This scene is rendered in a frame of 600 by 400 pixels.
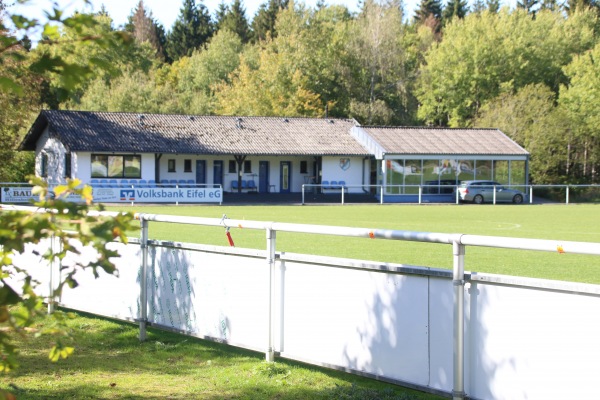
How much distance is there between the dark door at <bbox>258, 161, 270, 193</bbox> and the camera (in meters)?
57.9

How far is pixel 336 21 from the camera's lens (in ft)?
327

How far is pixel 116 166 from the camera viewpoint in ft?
172

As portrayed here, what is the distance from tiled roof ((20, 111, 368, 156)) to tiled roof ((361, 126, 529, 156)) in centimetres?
204

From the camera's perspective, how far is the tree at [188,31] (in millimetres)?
114000

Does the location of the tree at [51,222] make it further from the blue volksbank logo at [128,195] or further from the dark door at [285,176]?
the dark door at [285,176]

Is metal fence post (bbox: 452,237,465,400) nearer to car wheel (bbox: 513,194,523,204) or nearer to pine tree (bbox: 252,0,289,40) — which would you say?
car wheel (bbox: 513,194,523,204)

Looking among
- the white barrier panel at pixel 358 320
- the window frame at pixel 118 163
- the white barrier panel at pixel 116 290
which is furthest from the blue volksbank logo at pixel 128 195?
the white barrier panel at pixel 358 320

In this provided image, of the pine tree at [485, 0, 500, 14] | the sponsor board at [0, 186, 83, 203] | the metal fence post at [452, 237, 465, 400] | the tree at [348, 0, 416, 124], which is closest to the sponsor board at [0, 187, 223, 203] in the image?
the sponsor board at [0, 186, 83, 203]

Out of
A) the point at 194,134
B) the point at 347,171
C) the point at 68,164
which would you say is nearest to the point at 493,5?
the point at 347,171

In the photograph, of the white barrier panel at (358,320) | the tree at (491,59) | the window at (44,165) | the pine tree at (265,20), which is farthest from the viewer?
the pine tree at (265,20)

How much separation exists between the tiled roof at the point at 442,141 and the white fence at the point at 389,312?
1887 inches

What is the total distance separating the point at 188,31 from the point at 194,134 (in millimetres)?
61811

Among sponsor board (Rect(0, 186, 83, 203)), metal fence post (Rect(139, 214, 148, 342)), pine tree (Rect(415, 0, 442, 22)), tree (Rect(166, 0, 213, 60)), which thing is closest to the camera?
metal fence post (Rect(139, 214, 148, 342))

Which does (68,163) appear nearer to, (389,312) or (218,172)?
(218,172)
